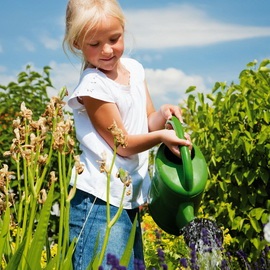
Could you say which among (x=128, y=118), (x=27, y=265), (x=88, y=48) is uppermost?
(x=88, y=48)

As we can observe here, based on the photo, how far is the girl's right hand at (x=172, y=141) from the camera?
251 cm

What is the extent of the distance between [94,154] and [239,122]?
1614mm

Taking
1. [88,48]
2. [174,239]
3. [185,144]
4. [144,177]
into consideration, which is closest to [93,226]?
[144,177]

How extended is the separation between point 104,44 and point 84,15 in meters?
0.14

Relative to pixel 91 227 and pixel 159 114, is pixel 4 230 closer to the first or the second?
pixel 91 227

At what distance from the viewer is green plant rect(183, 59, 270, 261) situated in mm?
3963

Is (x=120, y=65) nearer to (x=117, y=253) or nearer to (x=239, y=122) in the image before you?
(x=117, y=253)

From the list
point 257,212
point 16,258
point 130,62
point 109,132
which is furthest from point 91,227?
point 257,212

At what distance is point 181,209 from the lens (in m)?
2.61

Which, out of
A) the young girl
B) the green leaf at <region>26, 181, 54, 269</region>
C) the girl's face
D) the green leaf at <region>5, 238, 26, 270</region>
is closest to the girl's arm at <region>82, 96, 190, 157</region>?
the young girl

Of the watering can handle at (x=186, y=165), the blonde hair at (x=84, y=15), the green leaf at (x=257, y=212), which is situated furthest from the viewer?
the green leaf at (x=257, y=212)

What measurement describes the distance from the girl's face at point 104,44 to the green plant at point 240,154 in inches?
55.0

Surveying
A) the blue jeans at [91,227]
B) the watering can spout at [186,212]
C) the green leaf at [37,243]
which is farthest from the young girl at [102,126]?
the green leaf at [37,243]

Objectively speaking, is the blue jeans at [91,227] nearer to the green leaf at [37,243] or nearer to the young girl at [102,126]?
the young girl at [102,126]
